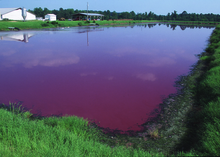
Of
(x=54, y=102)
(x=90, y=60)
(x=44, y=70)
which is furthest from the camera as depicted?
(x=90, y=60)

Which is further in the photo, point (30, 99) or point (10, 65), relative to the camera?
point (10, 65)

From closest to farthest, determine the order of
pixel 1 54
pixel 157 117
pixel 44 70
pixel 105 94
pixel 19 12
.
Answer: pixel 157 117 < pixel 105 94 < pixel 44 70 < pixel 1 54 < pixel 19 12

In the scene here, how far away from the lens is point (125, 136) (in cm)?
537

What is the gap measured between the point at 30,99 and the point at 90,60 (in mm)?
7351

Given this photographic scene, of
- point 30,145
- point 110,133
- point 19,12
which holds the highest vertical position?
point 19,12

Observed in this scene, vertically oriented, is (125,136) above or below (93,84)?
below

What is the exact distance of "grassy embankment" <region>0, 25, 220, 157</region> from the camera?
12.8 ft

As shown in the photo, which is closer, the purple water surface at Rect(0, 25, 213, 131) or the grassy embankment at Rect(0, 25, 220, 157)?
the grassy embankment at Rect(0, 25, 220, 157)

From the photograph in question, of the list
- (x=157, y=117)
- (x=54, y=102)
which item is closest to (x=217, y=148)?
(x=157, y=117)

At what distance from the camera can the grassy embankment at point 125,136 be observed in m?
3.89

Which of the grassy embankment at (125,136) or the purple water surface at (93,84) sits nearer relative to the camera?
the grassy embankment at (125,136)

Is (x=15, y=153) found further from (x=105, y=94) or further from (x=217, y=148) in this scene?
(x=105, y=94)

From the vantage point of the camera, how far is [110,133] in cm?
550

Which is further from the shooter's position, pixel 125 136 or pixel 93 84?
pixel 93 84
